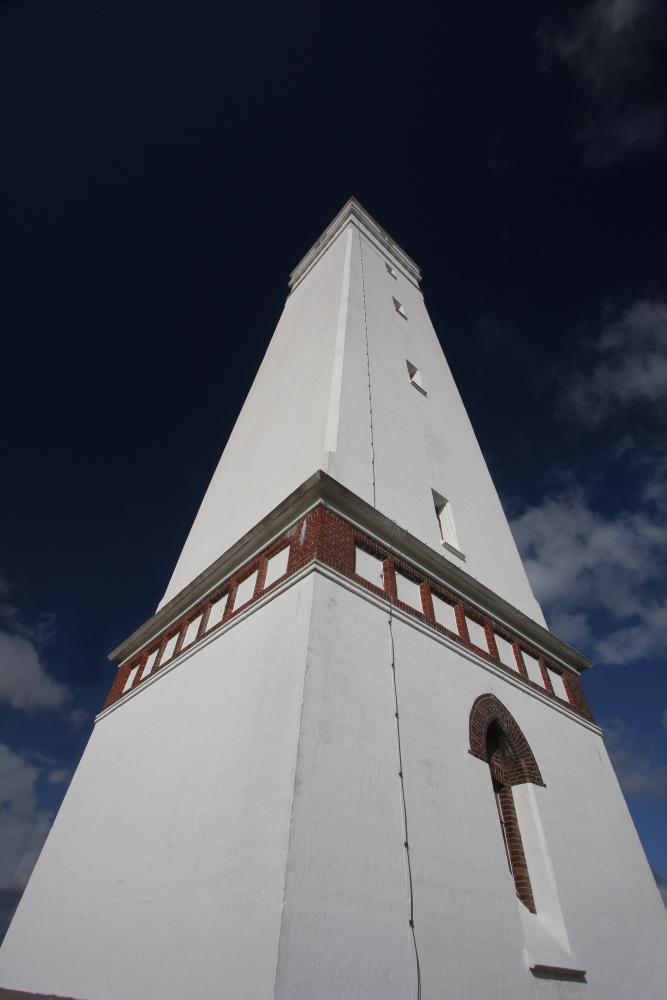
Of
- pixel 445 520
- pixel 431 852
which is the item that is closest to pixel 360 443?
pixel 445 520

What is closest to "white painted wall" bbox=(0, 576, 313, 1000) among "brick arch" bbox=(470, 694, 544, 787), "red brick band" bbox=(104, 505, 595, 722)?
"red brick band" bbox=(104, 505, 595, 722)

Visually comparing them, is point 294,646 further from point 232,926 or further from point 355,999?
point 355,999

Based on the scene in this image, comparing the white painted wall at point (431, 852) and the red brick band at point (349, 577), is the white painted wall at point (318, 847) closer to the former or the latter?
the white painted wall at point (431, 852)

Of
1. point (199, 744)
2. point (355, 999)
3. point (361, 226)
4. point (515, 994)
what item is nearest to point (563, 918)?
point (515, 994)

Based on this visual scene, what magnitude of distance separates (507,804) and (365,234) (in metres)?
22.2

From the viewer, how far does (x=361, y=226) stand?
918 inches

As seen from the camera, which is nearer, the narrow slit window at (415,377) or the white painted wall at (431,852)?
the white painted wall at (431,852)

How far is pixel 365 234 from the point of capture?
2277 cm

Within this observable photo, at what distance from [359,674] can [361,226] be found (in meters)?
22.5

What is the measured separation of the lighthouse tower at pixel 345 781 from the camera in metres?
4.54

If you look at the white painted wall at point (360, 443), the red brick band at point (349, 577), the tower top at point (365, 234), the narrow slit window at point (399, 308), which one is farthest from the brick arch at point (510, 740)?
the tower top at point (365, 234)

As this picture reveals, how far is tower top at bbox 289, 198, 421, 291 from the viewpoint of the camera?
77.2 feet

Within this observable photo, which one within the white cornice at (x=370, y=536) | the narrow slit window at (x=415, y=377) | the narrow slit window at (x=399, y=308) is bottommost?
the white cornice at (x=370, y=536)

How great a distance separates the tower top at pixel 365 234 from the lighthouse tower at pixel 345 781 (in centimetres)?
1522
